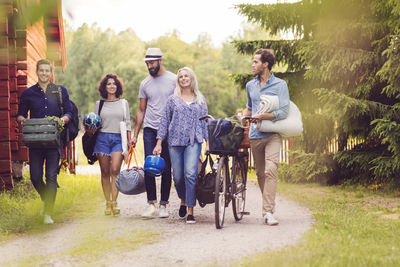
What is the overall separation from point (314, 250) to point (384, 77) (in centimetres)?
600

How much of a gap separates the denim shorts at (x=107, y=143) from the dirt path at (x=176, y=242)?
36.3 inches

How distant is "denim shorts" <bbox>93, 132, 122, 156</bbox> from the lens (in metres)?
7.39

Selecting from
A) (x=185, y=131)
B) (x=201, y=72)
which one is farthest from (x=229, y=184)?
(x=201, y=72)

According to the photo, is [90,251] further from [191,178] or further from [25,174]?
[25,174]

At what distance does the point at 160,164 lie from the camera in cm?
676

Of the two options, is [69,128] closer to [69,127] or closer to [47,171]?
[69,127]

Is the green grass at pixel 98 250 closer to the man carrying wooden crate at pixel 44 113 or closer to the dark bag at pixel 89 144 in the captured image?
the man carrying wooden crate at pixel 44 113

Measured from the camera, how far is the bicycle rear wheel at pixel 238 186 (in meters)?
6.69

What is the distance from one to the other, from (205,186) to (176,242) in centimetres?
131

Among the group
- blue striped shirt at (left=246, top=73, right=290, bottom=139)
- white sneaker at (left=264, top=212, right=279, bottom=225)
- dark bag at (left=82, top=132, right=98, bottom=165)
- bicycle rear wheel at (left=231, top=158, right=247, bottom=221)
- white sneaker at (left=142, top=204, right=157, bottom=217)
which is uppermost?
blue striped shirt at (left=246, top=73, right=290, bottom=139)

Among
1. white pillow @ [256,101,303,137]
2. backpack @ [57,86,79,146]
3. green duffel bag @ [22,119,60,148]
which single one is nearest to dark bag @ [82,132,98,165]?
backpack @ [57,86,79,146]

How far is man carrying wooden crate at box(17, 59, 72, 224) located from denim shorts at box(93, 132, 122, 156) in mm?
638

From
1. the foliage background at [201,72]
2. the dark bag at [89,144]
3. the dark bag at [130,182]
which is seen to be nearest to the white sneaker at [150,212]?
the dark bag at [130,182]

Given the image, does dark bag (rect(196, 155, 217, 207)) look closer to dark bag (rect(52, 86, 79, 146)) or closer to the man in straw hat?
the man in straw hat
